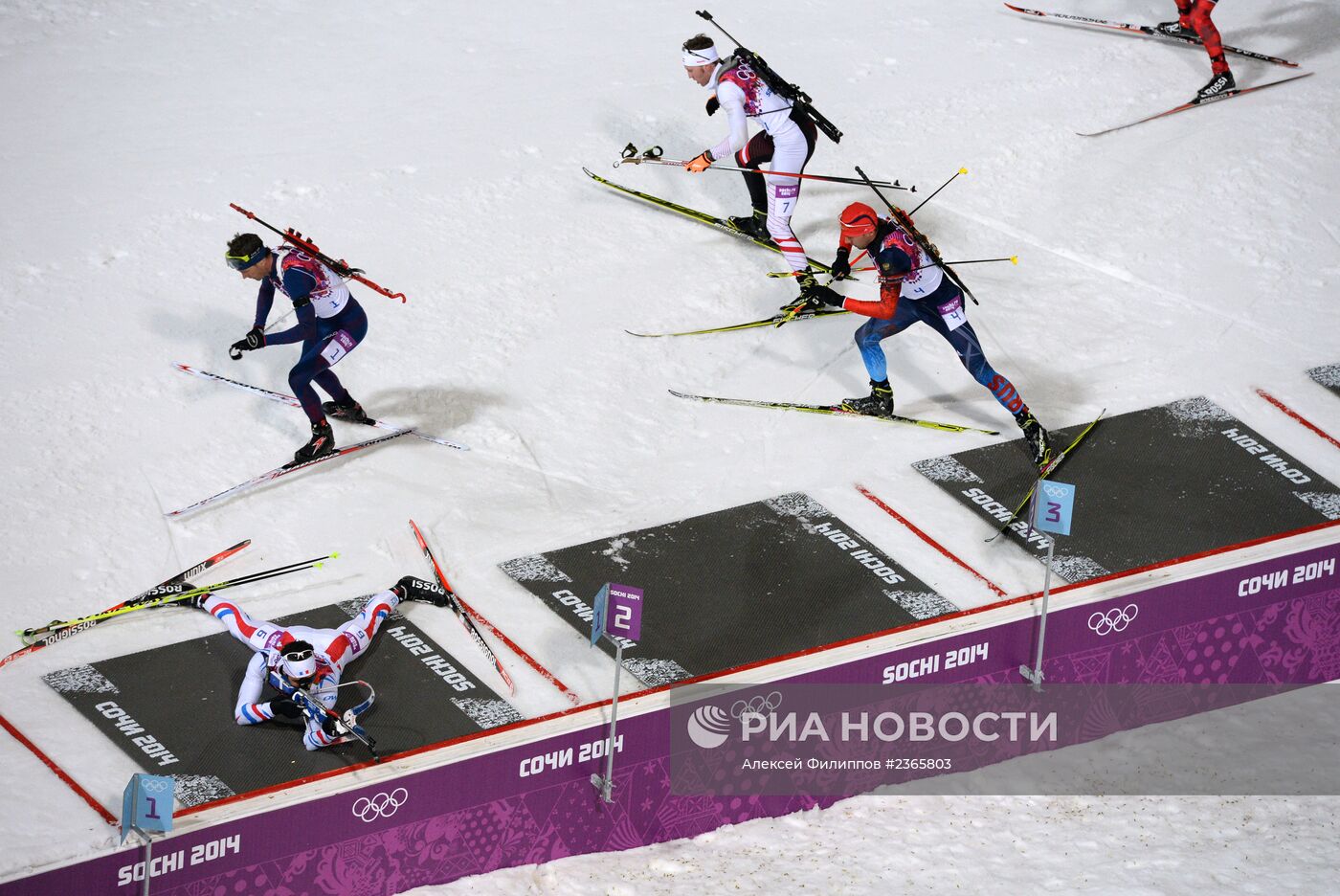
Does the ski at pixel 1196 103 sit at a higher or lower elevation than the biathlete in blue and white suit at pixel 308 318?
higher

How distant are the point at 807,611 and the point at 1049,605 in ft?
4.01

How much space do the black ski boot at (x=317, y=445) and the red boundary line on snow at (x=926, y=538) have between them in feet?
9.84

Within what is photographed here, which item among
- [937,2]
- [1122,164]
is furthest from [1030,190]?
[937,2]

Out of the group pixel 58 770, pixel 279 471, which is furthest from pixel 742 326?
pixel 58 770

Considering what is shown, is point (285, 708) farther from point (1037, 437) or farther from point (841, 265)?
point (1037, 437)

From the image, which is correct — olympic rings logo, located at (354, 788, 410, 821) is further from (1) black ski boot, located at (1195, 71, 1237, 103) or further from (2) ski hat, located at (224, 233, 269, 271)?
(1) black ski boot, located at (1195, 71, 1237, 103)

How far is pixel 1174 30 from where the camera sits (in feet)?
51.4

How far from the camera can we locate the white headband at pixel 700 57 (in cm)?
1256

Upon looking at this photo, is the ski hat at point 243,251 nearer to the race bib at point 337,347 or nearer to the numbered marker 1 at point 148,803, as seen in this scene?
the race bib at point 337,347

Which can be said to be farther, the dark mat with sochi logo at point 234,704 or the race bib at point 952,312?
the race bib at point 952,312

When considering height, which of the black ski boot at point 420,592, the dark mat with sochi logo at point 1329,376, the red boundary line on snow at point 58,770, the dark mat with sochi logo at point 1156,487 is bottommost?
the red boundary line on snow at point 58,770

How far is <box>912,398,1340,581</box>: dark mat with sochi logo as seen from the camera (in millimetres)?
10820

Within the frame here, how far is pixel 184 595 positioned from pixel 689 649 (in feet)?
8.49

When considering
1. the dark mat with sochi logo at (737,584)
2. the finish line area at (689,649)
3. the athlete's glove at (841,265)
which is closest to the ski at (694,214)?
the athlete's glove at (841,265)
